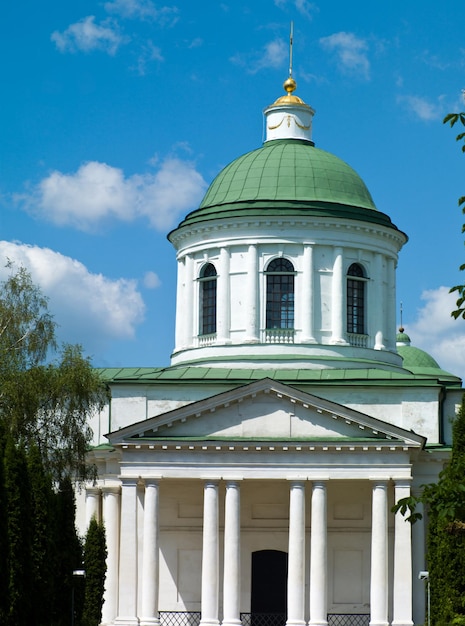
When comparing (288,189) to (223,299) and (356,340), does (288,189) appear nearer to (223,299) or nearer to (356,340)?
(223,299)

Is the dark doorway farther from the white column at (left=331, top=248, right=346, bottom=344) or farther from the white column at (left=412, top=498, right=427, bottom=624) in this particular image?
the white column at (left=331, top=248, right=346, bottom=344)

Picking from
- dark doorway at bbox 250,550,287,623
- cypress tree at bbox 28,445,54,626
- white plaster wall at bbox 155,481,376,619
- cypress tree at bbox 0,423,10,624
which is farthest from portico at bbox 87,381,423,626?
cypress tree at bbox 0,423,10,624

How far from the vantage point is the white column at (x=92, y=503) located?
44.4 metres

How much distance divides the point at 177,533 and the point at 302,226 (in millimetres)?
10705

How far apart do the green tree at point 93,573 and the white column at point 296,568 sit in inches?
236

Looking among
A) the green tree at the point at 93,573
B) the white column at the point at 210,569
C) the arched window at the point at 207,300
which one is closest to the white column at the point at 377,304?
the arched window at the point at 207,300

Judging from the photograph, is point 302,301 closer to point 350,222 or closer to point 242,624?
point 350,222

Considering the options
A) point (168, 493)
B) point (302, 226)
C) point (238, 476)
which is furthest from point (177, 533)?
point (302, 226)

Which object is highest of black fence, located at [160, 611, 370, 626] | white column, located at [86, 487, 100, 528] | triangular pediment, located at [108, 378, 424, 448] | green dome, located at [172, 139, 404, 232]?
green dome, located at [172, 139, 404, 232]

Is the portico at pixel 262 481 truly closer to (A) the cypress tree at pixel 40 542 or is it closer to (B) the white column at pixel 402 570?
(B) the white column at pixel 402 570

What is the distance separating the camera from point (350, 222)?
147ft

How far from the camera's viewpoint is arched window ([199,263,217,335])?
4559 centimetres

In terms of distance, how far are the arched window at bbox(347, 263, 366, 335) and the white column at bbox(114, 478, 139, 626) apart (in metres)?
9.91

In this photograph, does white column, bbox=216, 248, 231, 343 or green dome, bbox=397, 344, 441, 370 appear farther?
green dome, bbox=397, 344, 441, 370
